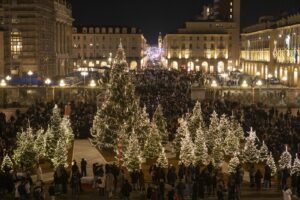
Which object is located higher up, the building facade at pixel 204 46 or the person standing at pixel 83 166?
the building facade at pixel 204 46

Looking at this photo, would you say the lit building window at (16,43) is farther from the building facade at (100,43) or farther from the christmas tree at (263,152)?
the building facade at (100,43)

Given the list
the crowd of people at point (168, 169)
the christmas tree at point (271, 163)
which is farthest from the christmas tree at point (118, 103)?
the christmas tree at point (271, 163)

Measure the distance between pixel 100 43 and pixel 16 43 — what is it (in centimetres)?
5793

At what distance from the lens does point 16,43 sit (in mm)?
62562

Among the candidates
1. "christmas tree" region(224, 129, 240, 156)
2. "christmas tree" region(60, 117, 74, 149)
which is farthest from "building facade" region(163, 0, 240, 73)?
"christmas tree" region(224, 129, 240, 156)

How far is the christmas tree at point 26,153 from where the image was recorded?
22170 millimetres

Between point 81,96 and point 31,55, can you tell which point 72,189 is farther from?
point 31,55

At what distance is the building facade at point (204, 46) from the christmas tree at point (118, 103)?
8249 centimetres

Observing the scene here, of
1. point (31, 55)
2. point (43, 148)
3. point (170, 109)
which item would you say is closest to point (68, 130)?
point (43, 148)

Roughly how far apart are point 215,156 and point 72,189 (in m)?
7.14

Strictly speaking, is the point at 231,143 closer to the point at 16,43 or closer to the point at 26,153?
the point at 26,153

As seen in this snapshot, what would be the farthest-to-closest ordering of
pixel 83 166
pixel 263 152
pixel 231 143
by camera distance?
pixel 231 143 → pixel 263 152 → pixel 83 166

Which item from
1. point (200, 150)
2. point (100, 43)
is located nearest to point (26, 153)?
point (200, 150)

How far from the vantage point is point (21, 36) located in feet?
205
